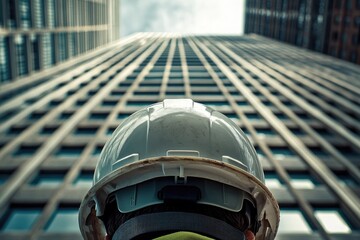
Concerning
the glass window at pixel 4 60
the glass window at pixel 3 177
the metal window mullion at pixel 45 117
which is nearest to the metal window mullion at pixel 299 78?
the metal window mullion at pixel 45 117

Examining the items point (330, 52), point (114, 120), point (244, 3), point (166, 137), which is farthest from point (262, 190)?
point (244, 3)

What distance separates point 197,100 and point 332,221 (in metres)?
14.9

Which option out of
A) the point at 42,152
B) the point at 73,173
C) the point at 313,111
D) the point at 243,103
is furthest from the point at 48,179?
the point at 313,111

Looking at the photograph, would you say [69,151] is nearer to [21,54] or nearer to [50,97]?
[50,97]

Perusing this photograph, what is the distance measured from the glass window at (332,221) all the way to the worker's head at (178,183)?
38.7ft

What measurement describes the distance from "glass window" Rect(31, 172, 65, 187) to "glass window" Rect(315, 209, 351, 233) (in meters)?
12.0

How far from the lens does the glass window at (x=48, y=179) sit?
704 inches

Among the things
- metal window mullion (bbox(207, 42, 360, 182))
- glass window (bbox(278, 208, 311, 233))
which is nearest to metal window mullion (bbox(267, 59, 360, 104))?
metal window mullion (bbox(207, 42, 360, 182))

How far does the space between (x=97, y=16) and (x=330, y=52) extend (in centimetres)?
4706

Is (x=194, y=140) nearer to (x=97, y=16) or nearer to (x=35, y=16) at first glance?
(x=35, y=16)

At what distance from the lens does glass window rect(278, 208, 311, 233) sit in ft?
49.0

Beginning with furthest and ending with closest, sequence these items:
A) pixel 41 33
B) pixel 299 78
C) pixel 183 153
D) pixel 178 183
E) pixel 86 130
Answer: pixel 41 33, pixel 299 78, pixel 86 130, pixel 183 153, pixel 178 183

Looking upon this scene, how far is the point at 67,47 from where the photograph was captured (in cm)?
5606

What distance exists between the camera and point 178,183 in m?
4.00
